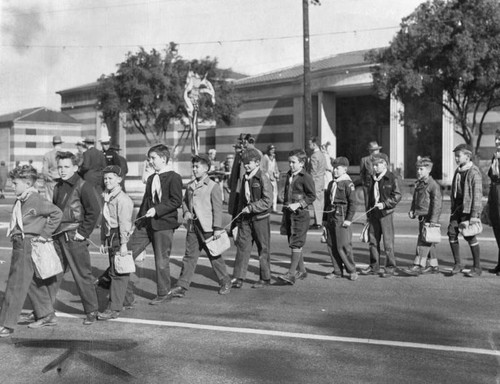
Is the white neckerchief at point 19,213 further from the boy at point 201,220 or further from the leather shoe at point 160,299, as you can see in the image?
the boy at point 201,220

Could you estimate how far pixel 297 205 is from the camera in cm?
878

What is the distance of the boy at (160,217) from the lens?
25.0 ft

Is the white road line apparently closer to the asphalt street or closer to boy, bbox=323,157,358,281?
the asphalt street

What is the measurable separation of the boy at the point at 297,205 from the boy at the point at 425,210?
5.39ft

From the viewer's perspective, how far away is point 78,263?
6.90m

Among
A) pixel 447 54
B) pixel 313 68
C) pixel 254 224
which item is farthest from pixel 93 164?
pixel 313 68

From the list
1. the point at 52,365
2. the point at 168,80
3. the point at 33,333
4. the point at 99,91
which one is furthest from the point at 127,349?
the point at 99,91

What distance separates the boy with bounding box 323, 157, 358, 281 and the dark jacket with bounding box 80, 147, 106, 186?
455 cm

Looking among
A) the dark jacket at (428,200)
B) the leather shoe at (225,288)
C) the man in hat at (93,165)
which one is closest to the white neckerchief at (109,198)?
the leather shoe at (225,288)

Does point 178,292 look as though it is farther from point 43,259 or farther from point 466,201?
point 466,201

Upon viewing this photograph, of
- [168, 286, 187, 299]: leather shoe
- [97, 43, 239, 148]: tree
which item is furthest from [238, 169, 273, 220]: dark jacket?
[97, 43, 239, 148]: tree

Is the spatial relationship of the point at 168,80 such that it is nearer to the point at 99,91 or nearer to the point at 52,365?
the point at 99,91

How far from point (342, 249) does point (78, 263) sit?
363 cm

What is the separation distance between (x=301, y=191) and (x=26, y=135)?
2402 centimetres
